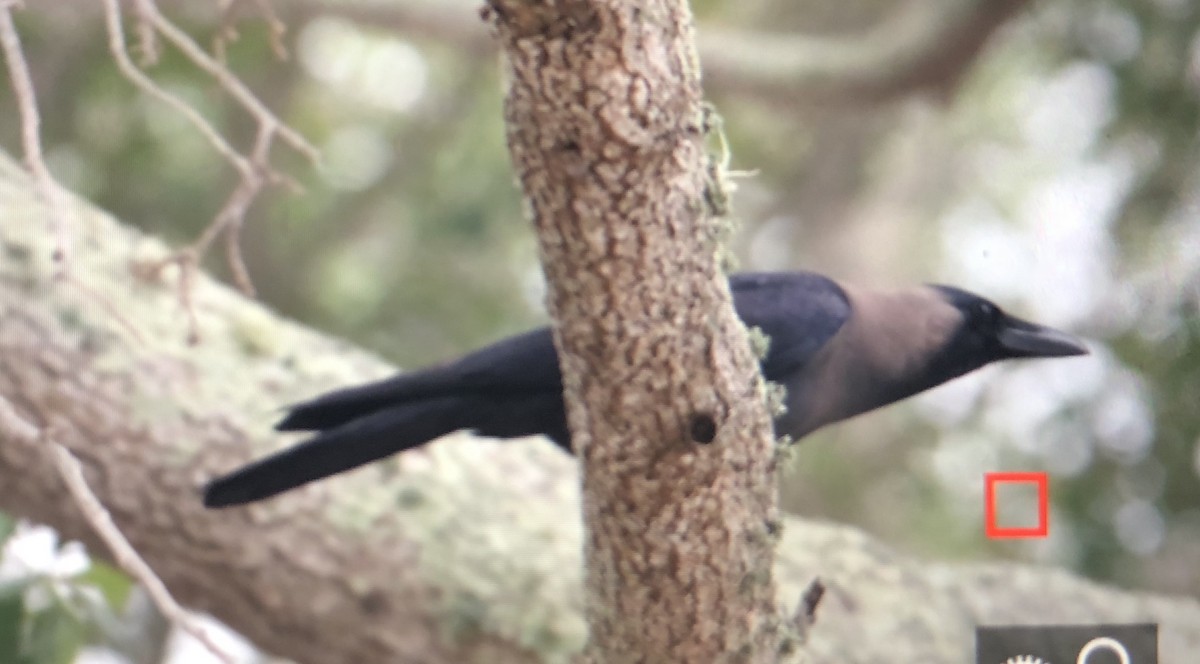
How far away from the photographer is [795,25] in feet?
11.1

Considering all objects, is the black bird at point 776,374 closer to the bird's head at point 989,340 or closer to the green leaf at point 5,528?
the bird's head at point 989,340

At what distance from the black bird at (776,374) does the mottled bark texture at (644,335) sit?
338mm

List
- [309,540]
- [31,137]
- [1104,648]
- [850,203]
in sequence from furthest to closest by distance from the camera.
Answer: [850,203] < [309,540] < [1104,648] < [31,137]

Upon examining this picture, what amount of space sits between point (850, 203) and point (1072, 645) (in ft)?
4.91

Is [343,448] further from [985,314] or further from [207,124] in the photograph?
[985,314]

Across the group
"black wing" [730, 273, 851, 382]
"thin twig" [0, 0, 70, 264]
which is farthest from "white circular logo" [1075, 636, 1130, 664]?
"thin twig" [0, 0, 70, 264]

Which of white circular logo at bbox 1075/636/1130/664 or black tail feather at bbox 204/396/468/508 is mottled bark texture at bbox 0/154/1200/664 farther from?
black tail feather at bbox 204/396/468/508

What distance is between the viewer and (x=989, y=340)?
71.8 inches

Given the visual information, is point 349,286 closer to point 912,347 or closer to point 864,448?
point 864,448

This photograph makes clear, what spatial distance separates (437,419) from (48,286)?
814mm

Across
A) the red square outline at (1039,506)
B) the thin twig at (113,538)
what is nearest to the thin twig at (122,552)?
the thin twig at (113,538)

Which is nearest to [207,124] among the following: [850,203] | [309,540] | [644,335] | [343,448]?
[343,448]

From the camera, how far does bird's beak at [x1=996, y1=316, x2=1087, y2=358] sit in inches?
70.6

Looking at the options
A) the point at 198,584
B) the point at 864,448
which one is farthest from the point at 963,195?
the point at 198,584
